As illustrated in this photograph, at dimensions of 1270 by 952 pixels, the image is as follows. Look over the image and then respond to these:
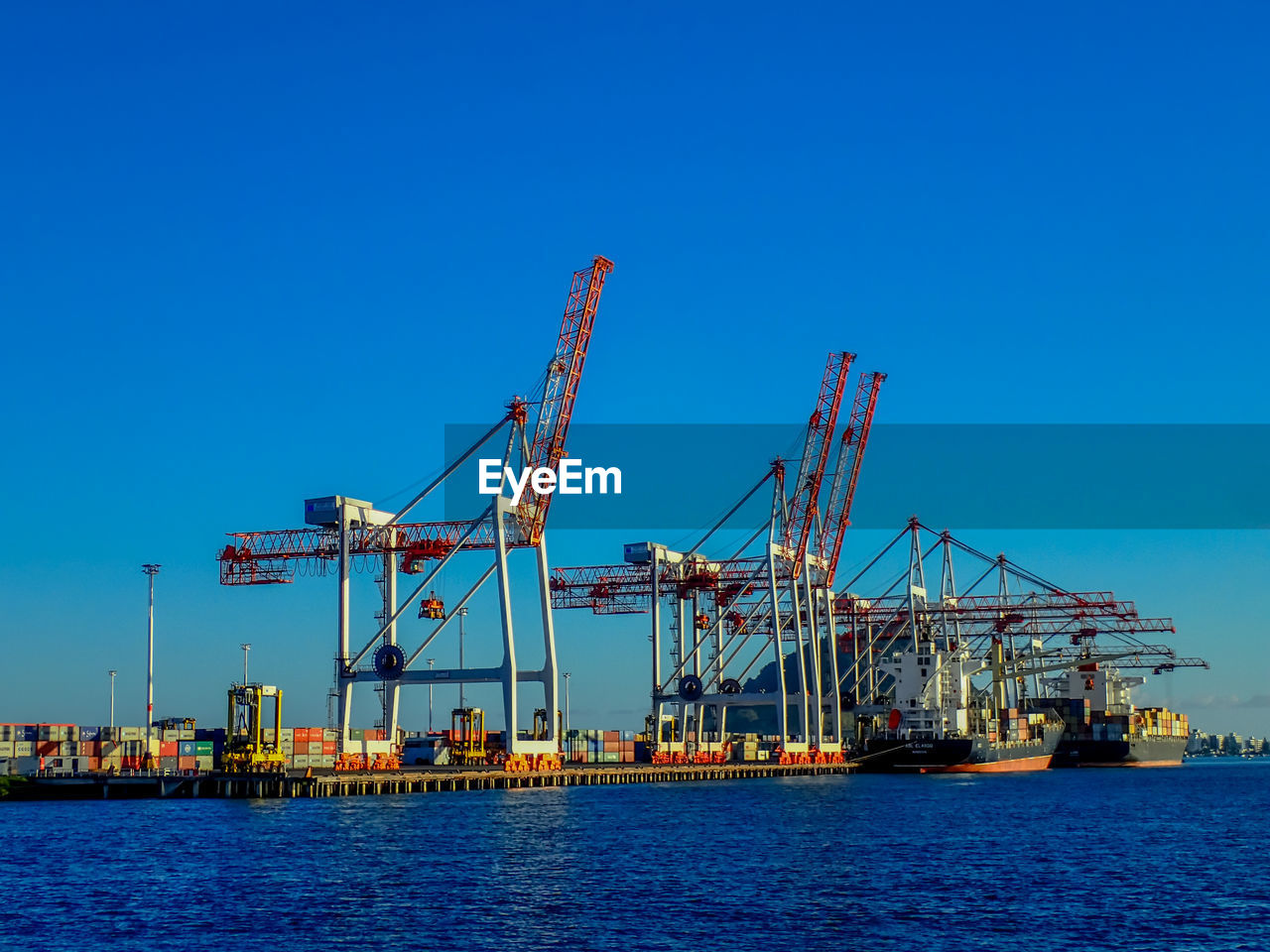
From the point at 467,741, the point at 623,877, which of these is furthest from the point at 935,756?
the point at 623,877

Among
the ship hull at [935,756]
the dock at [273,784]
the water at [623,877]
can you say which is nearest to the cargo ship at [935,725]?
the ship hull at [935,756]

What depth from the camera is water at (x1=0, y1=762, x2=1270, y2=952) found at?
34.0 metres

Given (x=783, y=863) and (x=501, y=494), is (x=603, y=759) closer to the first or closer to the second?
(x=501, y=494)

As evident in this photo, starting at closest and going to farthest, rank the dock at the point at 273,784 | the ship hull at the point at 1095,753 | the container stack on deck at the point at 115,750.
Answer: the dock at the point at 273,784 → the container stack on deck at the point at 115,750 → the ship hull at the point at 1095,753

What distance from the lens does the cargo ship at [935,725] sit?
393ft

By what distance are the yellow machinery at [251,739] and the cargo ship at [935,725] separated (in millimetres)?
60067

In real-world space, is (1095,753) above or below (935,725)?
below

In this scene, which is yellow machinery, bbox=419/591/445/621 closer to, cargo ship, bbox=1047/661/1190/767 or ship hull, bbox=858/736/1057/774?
ship hull, bbox=858/736/1057/774

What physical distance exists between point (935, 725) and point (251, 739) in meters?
63.8

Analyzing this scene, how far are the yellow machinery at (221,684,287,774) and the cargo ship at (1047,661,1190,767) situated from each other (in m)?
103

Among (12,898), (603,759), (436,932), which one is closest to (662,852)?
(436,932)

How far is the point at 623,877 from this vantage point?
1713 inches

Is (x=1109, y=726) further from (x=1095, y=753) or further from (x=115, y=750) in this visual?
(x=115, y=750)

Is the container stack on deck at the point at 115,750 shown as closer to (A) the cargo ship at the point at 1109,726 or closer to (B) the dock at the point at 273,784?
(B) the dock at the point at 273,784
